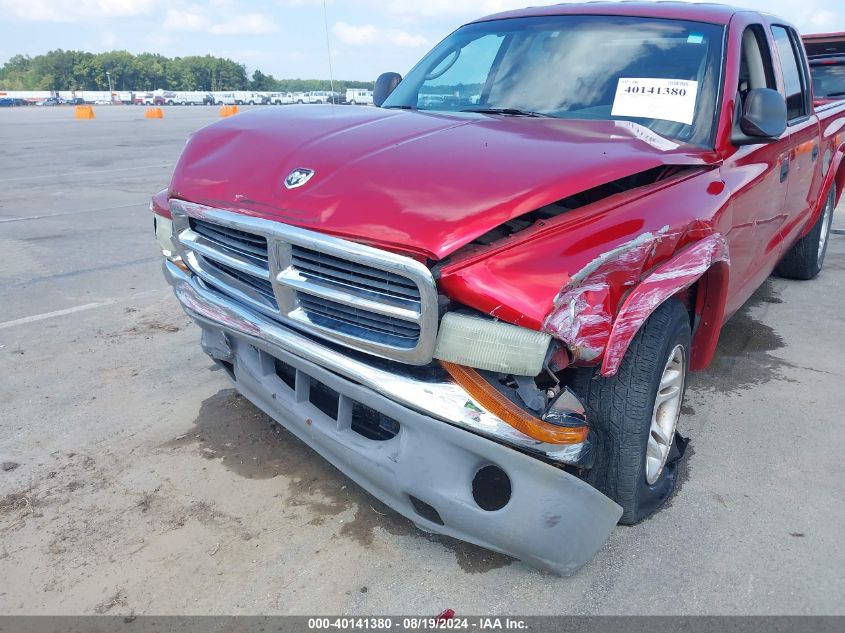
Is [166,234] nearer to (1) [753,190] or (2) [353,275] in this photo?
(2) [353,275]

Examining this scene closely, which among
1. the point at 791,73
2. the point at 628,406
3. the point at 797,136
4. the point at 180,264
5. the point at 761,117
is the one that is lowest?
the point at 628,406

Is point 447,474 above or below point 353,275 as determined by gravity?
below

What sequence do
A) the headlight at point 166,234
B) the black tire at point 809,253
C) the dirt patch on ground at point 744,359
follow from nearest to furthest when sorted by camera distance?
1. the headlight at point 166,234
2. the dirt patch on ground at point 744,359
3. the black tire at point 809,253

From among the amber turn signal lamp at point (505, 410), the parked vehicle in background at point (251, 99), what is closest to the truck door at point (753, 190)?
the amber turn signal lamp at point (505, 410)

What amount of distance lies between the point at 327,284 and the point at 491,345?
1.92 feet

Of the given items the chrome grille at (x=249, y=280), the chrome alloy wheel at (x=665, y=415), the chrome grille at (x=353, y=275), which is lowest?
the chrome alloy wheel at (x=665, y=415)

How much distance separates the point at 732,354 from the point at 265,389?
2.87 metres

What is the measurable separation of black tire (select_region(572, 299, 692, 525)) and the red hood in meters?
0.54

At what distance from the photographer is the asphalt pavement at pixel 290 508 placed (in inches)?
89.0

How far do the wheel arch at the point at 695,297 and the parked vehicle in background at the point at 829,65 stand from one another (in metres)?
5.10

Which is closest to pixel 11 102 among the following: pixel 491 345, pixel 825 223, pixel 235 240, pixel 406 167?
pixel 825 223

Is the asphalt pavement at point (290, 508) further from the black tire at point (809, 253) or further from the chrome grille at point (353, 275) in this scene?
the black tire at point (809, 253)

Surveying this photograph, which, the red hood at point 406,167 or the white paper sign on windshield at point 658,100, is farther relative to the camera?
the white paper sign on windshield at point 658,100

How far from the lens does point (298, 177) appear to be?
2.40m
